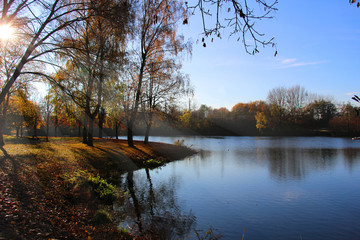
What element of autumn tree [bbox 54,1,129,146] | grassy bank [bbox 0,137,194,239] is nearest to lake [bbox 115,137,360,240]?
grassy bank [bbox 0,137,194,239]

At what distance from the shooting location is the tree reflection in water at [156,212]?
6.56 metres

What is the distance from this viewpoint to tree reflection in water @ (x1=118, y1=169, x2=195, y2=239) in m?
6.56

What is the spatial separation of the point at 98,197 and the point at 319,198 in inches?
361

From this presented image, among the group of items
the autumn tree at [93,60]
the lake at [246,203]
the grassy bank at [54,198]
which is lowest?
the lake at [246,203]

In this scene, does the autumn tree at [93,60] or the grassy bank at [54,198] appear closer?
the grassy bank at [54,198]

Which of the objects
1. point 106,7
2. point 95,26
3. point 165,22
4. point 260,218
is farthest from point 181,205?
point 165,22

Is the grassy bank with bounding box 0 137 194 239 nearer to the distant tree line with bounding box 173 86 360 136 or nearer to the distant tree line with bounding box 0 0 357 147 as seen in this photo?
the distant tree line with bounding box 0 0 357 147

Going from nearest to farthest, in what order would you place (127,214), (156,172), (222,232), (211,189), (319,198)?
(222,232) → (127,214) → (319,198) → (211,189) → (156,172)

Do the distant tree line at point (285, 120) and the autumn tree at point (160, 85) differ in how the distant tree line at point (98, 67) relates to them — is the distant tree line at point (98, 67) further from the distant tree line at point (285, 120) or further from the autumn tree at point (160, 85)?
the distant tree line at point (285, 120)

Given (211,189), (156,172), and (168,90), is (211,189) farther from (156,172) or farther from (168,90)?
(168,90)

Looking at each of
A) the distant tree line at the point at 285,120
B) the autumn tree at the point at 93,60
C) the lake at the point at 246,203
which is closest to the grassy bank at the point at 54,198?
the lake at the point at 246,203

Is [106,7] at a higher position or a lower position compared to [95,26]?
lower

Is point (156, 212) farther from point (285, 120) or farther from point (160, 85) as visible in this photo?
point (285, 120)

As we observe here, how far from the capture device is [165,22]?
19.2m
